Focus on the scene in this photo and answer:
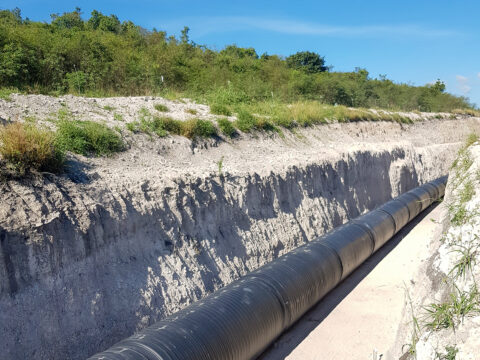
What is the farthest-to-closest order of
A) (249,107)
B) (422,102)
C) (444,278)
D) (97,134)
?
(422,102) → (249,107) → (97,134) → (444,278)

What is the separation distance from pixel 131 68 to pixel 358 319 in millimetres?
13025

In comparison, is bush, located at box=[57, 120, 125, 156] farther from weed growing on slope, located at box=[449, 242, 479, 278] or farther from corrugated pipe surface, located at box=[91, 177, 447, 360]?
weed growing on slope, located at box=[449, 242, 479, 278]

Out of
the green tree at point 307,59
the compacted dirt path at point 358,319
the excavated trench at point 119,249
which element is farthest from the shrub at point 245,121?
the green tree at point 307,59

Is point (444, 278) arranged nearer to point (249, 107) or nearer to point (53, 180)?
point (53, 180)

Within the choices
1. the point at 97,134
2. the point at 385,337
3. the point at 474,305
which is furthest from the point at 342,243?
the point at 97,134

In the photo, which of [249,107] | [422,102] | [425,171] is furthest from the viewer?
[422,102]

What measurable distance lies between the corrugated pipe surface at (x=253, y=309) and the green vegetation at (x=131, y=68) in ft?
21.8

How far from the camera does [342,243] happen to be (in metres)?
8.43

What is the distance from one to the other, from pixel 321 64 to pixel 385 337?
45.1 metres

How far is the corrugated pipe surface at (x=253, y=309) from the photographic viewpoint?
4.53 m

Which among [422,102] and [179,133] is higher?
[422,102]

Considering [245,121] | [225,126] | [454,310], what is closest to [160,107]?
[225,126]

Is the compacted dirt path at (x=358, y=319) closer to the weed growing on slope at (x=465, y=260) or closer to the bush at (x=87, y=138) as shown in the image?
the weed growing on slope at (x=465, y=260)

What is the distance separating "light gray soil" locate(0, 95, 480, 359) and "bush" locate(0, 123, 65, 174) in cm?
32
